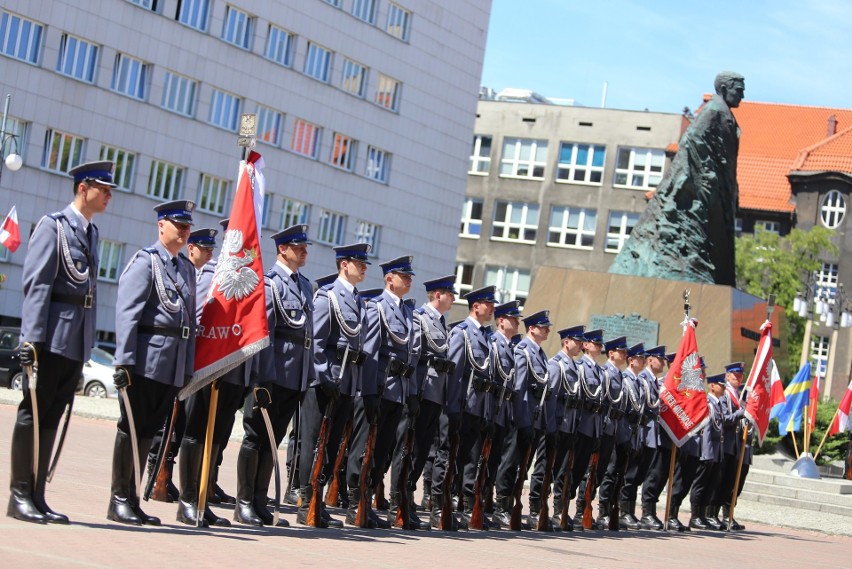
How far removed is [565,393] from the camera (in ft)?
49.1

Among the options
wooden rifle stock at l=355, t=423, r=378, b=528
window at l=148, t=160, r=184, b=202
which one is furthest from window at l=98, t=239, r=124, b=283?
wooden rifle stock at l=355, t=423, r=378, b=528

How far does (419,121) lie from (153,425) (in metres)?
47.1

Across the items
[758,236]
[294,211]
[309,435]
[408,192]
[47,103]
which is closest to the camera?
[309,435]

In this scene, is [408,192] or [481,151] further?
[481,151]

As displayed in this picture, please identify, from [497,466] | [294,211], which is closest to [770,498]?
[497,466]

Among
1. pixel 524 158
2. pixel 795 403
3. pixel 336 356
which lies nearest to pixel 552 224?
pixel 524 158

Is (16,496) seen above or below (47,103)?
below

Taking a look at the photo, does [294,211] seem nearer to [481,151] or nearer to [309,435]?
[481,151]

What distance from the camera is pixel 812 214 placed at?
236 ft

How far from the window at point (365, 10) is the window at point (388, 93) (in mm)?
2174

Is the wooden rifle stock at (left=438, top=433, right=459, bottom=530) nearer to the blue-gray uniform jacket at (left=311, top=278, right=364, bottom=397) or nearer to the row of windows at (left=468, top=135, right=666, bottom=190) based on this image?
the blue-gray uniform jacket at (left=311, top=278, right=364, bottom=397)

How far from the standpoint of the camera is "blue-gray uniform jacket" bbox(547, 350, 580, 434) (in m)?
14.9

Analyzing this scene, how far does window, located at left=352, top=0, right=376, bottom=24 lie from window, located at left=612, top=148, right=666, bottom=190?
19.2 metres

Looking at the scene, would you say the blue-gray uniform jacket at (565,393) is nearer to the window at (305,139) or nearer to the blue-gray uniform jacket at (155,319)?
the blue-gray uniform jacket at (155,319)
